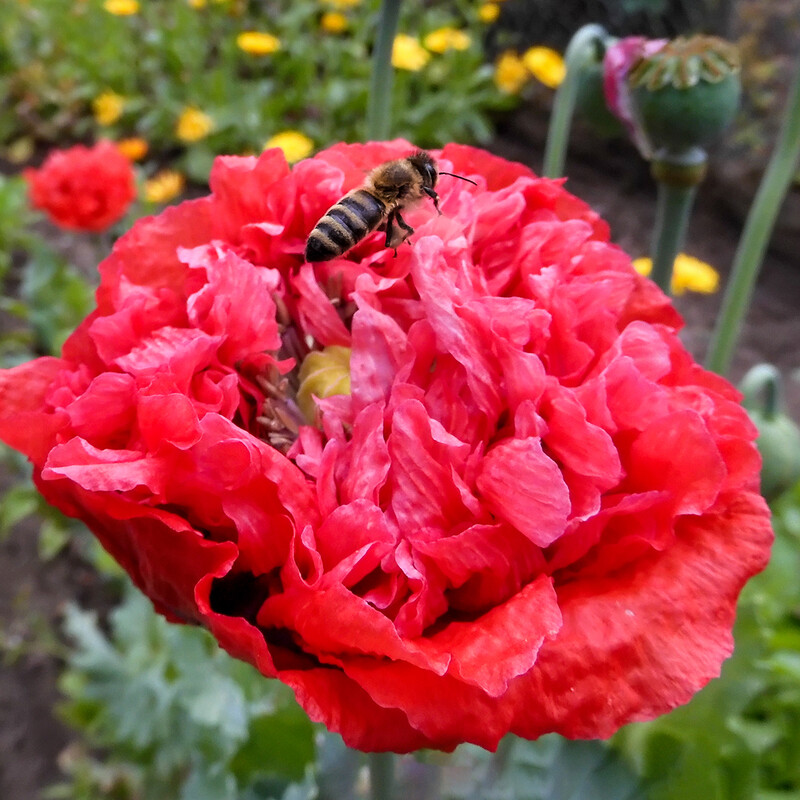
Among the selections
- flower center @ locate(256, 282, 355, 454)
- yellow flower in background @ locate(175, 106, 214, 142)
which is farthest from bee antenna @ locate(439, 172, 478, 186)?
yellow flower in background @ locate(175, 106, 214, 142)

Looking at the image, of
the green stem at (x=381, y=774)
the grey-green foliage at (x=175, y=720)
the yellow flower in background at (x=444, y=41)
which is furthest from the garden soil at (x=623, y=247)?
the green stem at (x=381, y=774)

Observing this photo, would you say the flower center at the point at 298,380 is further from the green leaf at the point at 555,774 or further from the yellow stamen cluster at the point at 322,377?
the green leaf at the point at 555,774

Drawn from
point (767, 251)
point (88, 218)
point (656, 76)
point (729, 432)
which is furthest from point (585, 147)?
point (729, 432)

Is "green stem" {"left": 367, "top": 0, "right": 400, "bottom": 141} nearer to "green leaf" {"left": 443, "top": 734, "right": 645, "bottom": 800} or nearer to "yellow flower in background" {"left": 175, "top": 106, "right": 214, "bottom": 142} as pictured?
"green leaf" {"left": 443, "top": 734, "right": 645, "bottom": 800}

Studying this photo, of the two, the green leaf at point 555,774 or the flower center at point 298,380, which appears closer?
the flower center at point 298,380

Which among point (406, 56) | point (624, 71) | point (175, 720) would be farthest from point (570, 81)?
point (406, 56)

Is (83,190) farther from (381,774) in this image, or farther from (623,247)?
(623,247)

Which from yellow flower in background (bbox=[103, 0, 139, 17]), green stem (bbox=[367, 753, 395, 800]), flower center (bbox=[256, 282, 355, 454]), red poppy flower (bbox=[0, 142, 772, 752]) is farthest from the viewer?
yellow flower in background (bbox=[103, 0, 139, 17])
